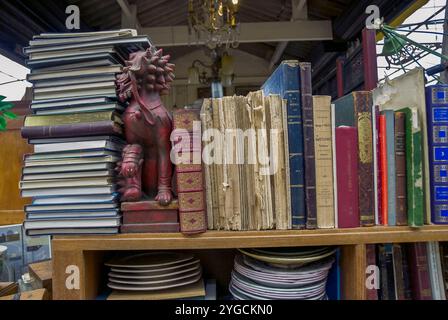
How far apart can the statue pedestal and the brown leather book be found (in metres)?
0.50

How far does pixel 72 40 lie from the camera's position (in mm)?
A: 698

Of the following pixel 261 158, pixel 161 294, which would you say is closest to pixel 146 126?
pixel 261 158

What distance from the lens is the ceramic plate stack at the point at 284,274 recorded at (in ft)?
2.27

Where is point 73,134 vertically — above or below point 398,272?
above

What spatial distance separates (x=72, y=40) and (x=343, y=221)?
2.44 feet

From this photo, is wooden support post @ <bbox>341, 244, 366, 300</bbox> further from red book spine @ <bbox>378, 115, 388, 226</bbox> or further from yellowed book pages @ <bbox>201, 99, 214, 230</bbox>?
yellowed book pages @ <bbox>201, 99, 214, 230</bbox>

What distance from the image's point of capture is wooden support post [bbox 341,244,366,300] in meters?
0.68

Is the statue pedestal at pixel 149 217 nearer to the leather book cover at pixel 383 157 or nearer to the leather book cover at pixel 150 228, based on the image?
the leather book cover at pixel 150 228

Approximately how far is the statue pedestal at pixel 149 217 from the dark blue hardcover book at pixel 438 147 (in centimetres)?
58

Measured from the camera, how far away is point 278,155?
0.67 meters

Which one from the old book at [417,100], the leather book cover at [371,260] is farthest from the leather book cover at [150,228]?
the old book at [417,100]

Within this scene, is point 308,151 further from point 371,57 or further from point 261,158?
point 371,57

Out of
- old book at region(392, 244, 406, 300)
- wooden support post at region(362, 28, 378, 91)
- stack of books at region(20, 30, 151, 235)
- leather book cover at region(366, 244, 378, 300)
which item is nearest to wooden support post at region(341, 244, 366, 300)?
leather book cover at region(366, 244, 378, 300)

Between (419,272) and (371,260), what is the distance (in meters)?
0.13
